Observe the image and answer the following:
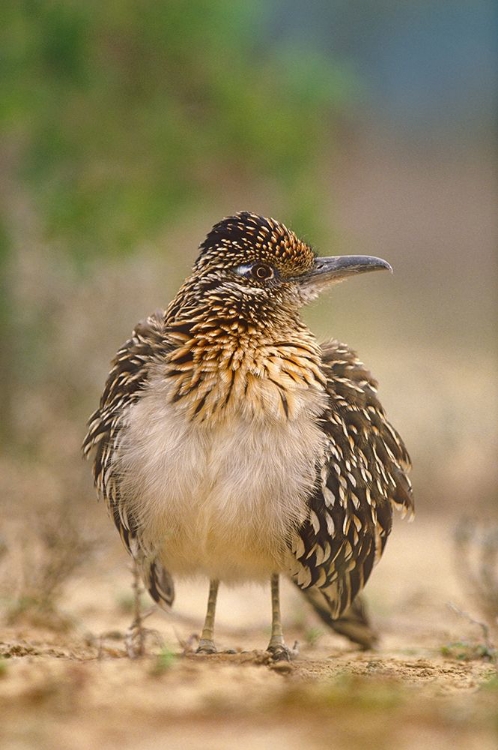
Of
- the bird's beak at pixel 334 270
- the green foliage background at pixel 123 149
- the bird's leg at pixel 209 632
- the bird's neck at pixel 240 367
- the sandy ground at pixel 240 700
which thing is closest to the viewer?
the sandy ground at pixel 240 700

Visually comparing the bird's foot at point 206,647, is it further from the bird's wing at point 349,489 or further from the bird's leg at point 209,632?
the bird's wing at point 349,489

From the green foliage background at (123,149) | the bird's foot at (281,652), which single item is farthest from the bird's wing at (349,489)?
the green foliage background at (123,149)

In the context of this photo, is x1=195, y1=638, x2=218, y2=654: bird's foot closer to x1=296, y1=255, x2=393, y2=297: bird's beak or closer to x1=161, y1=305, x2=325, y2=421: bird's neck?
x1=161, y1=305, x2=325, y2=421: bird's neck

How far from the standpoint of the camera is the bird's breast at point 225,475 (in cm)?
421

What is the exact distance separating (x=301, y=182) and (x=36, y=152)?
245cm

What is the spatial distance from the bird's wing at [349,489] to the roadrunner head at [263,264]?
14.3 inches

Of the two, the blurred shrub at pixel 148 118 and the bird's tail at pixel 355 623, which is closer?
the bird's tail at pixel 355 623

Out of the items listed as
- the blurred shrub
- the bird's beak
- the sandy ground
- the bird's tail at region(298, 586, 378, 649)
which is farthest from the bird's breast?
the blurred shrub

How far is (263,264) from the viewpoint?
4.75m

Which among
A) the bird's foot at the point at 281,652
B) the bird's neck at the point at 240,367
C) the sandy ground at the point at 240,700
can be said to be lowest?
the sandy ground at the point at 240,700

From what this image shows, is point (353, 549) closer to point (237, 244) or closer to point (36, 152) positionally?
point (237, 244)

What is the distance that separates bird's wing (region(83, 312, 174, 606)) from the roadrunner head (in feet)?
1.27

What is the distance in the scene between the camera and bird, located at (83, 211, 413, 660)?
4250 millimetres

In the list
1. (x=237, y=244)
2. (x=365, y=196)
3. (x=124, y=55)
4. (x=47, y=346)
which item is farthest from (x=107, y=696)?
(x=365, y=196)
